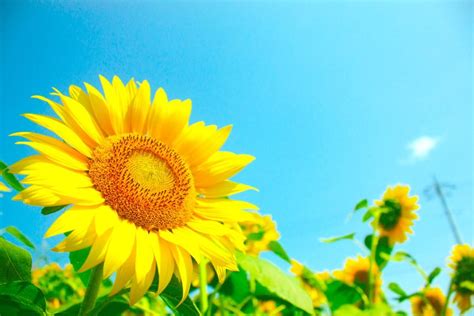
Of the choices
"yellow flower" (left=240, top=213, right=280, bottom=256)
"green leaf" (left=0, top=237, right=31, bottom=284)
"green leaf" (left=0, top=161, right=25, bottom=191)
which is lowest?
"green leaf" (left=0, top=237, right=31, bottom=284)

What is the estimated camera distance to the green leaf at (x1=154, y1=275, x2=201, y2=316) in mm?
1021

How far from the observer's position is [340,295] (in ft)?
6.70

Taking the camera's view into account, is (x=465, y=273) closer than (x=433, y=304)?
Yes

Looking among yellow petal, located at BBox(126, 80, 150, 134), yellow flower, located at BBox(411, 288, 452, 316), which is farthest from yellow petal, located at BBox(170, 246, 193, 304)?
yellow flower, located at BBox(411, 288, 452, 316)

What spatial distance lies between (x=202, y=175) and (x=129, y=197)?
260 mm

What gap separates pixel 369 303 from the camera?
77.1 inches

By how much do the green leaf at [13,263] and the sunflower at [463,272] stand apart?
2406 mm

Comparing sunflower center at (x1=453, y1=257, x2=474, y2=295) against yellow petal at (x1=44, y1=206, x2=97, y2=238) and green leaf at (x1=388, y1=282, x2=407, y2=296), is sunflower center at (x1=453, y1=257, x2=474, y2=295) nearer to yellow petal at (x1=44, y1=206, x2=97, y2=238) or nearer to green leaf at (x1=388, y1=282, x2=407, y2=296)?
green leaf at (x1=388, y1=282, x2=407, y2=296)

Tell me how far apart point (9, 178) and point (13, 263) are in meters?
0.17

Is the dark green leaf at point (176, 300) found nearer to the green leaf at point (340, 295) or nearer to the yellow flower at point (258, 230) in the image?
the green leaf at point (340, 295)

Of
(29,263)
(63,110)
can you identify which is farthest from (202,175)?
(29,263)

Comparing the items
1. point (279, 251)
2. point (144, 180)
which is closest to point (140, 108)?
point (144, 180)

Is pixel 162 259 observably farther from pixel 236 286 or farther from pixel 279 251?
pixel 236 286

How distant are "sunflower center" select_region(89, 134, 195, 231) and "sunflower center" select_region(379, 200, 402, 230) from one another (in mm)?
2017
